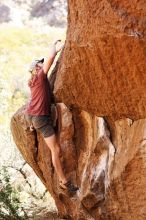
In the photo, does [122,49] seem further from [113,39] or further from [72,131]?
[72,131]

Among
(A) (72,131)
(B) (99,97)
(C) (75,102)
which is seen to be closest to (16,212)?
(A) (72,131)

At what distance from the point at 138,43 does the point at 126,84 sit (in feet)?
2.54

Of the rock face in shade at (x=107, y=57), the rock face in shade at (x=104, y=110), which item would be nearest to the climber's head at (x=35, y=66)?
the rock face in shade at (x=104, y=110)

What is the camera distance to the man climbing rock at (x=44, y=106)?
828cm

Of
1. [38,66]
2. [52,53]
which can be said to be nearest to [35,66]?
[38,66]

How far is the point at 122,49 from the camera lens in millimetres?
6477

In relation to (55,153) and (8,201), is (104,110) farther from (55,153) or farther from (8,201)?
(8,201)

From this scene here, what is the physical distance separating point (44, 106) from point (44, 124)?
1.17 ft

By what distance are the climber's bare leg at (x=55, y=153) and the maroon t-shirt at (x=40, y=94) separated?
54cm

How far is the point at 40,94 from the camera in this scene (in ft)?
27.5

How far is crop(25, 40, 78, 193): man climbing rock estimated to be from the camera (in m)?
8.28

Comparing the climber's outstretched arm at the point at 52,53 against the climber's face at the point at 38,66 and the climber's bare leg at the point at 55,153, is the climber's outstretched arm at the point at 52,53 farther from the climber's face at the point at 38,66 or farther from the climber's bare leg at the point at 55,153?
the climber's bare leg at the point at 55,153

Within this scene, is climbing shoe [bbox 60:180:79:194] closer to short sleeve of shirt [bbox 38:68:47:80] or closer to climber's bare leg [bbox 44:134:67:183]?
climber's bare leg [bbox 44:134:67:183]

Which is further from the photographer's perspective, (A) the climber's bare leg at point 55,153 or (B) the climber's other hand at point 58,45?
(A) the climber's bare leg at point 55,153
